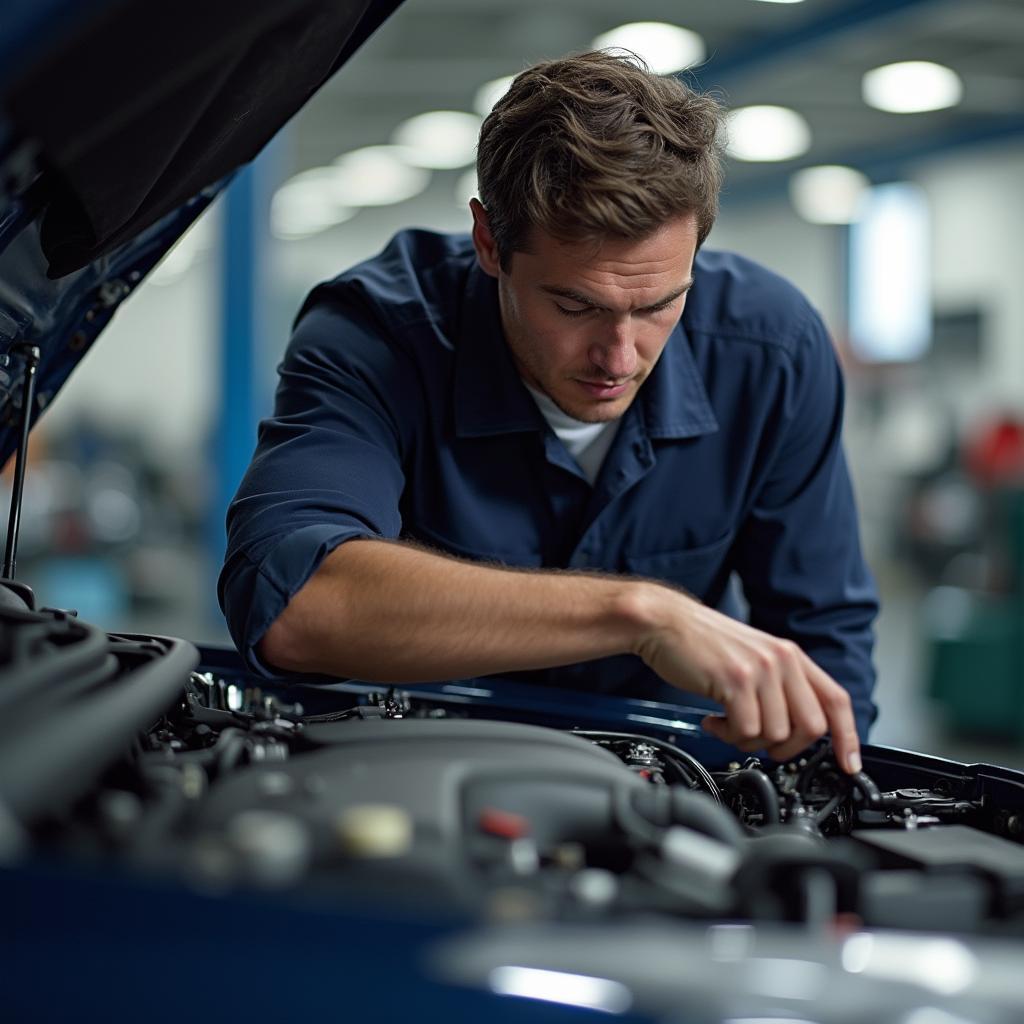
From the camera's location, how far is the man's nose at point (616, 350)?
1497mm

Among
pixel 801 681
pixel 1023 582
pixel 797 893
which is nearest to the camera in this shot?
pixel 797 893

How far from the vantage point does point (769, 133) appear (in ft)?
27.1

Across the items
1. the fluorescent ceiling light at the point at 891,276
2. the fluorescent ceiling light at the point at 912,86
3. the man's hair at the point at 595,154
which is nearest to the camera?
the man's hair at the point at 595,154

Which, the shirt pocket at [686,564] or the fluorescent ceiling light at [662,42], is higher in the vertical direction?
the fluorescent ceiling light at [662,42]

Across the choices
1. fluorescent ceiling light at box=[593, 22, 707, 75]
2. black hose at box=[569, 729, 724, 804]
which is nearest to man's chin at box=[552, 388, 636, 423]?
black hose at box=[569, 729, 724, 804]

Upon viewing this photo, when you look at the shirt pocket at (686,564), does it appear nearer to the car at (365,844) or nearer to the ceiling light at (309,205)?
the car at (365,844)

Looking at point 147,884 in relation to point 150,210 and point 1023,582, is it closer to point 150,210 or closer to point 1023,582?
point 150,210

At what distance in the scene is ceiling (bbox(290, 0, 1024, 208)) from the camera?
5633 mm

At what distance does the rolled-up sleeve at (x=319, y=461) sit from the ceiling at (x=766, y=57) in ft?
9.97

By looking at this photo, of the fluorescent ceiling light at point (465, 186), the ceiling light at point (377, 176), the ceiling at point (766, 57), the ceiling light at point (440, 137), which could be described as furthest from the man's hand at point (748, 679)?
the fluorescent ceiling light at point (465, 186)

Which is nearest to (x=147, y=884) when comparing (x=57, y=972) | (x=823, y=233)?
(x=57, y=972)

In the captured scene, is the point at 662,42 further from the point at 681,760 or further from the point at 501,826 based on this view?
the point at 501,826

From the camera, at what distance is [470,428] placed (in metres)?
1.71

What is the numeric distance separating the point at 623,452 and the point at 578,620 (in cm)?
53
